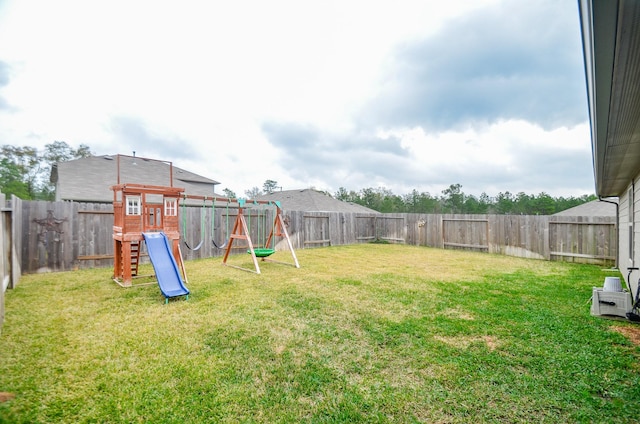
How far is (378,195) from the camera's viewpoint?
3684 cm

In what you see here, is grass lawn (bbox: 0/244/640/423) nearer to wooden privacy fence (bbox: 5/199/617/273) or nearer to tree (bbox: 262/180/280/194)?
wooden privacy fence (bbox: 5/199/617/273)

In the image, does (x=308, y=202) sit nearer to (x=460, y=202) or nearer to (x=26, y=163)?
(x=26, y=163)

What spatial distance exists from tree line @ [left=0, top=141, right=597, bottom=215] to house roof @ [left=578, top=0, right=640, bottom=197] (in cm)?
1841

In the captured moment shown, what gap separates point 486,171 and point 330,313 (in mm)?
25510

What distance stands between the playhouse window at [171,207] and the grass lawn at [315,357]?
1.69m

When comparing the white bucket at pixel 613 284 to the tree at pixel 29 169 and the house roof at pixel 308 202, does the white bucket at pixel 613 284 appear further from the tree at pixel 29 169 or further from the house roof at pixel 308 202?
the tree at pixel 29 169

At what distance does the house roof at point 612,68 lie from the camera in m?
1.06

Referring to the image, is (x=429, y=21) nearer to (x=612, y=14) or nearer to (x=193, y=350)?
(x=612, y=14)

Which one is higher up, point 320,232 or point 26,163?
point 26,163

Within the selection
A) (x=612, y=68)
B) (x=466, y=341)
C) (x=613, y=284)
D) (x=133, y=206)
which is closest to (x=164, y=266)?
(x=133, y=206)

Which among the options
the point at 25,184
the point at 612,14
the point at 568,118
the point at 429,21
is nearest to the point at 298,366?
the point at 612,14

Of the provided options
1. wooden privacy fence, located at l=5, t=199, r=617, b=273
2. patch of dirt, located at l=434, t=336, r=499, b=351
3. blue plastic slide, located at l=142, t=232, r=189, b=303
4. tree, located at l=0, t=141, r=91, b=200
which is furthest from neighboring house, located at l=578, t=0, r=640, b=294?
tree, located at l=0, t=141, r=91, b=200

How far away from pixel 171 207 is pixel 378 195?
32748 millimetres

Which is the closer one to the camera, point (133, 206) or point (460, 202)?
point (133, 206)
